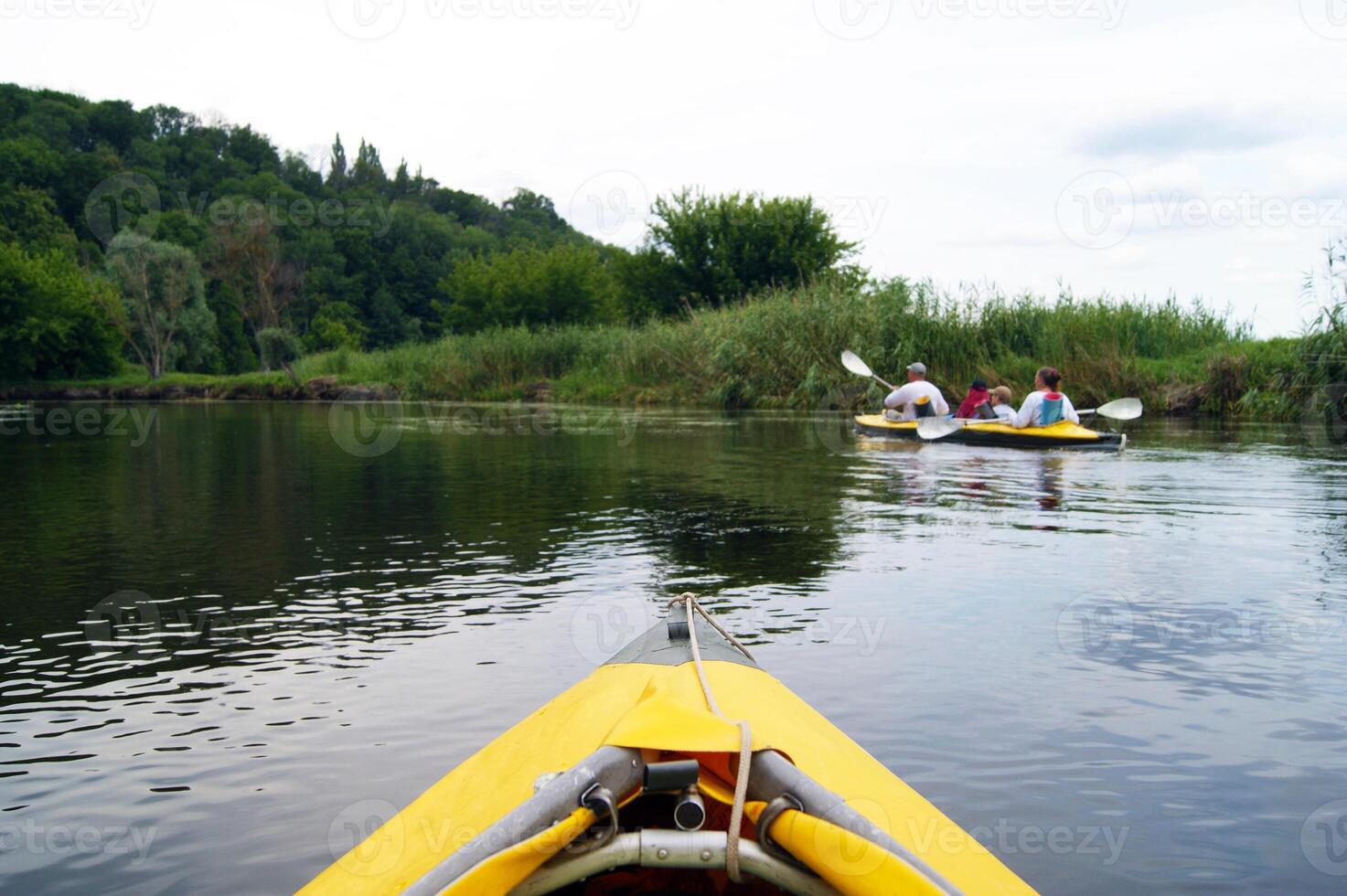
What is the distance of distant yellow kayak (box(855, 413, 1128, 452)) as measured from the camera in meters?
14.9

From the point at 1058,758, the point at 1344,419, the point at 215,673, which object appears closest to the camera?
the point at 1058,758

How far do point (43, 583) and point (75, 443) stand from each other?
1346cm

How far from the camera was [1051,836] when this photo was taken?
10.6ft

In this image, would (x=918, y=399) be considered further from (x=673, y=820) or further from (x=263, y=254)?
(x=263, y=254)

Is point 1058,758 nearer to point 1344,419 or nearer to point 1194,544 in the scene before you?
point 1194,544

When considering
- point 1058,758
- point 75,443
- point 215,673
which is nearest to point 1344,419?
point 1058,758
